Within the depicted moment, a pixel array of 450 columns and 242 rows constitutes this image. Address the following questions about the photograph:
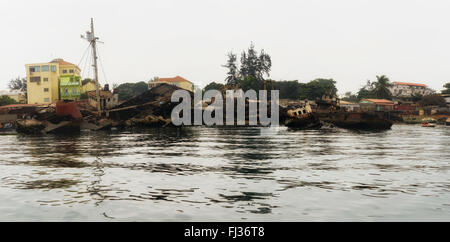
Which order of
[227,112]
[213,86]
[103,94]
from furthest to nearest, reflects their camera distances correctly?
[213,86] < [227,112] < [103,94]

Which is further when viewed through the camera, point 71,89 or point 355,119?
point 71,89

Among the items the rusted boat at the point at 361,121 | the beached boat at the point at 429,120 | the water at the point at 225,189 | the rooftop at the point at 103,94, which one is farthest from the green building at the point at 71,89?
the beached boat at the point at 429,120

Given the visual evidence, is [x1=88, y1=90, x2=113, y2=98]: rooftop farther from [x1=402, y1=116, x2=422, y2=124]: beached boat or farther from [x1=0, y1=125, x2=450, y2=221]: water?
[x1=402, y1=116, x2=422, y2=124]: beached boat

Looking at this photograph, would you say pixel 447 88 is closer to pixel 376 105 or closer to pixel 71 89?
pixel 376 105

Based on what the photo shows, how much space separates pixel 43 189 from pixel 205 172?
19.0 ft

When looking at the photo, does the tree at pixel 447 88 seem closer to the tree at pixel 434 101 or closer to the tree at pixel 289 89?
the tree at pixel 434 101

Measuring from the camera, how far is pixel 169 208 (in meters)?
8.89

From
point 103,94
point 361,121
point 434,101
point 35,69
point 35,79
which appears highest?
point 35,69

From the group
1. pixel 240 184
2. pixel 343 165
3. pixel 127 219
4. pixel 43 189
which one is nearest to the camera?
pixel 127 219

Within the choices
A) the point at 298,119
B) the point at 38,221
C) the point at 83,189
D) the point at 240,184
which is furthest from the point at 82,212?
the point at 298,119

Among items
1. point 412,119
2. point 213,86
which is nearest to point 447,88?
point 412,119

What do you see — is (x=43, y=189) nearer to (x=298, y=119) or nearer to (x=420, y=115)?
(x=298, y=119)

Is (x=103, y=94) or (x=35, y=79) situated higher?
(x=35, y=79)

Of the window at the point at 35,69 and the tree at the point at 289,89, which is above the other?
the window at the point at 35,69
